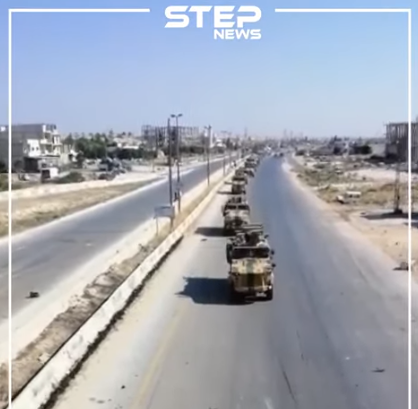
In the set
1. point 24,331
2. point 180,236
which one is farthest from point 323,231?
point 24,331

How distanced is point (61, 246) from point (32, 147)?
9565 cm

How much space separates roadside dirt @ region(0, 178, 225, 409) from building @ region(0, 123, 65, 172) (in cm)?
6937

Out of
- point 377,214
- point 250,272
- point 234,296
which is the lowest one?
point 234,296

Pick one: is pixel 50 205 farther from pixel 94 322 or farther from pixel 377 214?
pixel 94 322

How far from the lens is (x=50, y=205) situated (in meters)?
59.9

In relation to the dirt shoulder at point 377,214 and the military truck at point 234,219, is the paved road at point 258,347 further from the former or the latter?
the military truck at point 234,219

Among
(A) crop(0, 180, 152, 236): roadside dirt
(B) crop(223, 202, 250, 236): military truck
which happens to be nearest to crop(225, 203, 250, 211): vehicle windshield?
(B) crop(223, 202, 250, 236): military truck

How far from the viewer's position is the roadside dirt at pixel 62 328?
540 inches

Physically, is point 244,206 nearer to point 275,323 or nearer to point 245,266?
point 245,266

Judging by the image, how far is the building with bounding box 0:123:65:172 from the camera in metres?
107

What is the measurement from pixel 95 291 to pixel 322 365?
8640 mm

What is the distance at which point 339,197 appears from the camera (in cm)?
6781

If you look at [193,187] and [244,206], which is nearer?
[244,206]

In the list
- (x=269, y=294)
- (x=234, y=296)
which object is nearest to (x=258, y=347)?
(x=234, y=296)
